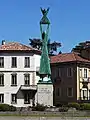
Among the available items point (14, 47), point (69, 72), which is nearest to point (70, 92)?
point (69, 72)

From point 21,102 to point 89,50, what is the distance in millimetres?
19836

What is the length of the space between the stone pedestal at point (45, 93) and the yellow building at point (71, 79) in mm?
20729

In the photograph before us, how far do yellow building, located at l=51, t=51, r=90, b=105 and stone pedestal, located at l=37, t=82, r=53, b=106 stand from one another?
2073 cm

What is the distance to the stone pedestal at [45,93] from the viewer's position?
59.0 metres

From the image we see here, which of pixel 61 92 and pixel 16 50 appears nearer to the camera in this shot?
pixel 16 50

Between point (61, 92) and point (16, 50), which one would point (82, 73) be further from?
point (16, 50)

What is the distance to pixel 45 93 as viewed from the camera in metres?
59.2

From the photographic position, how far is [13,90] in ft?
257

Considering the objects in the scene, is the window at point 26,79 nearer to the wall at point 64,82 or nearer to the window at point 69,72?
the wall at point 64,82

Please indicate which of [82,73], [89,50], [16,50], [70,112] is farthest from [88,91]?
[70,112]

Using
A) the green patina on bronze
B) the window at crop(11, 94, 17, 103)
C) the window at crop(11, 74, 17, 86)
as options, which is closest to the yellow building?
the window at crop(11, 94, 17, 103)

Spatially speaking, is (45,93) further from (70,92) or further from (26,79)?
(70,92)

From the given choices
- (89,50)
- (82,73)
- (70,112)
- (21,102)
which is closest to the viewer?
(70,112)

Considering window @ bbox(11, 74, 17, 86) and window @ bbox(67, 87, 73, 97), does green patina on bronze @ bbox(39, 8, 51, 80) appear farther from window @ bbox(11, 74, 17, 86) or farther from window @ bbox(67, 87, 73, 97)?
window @ bbox(67, 87, 73, 97)
